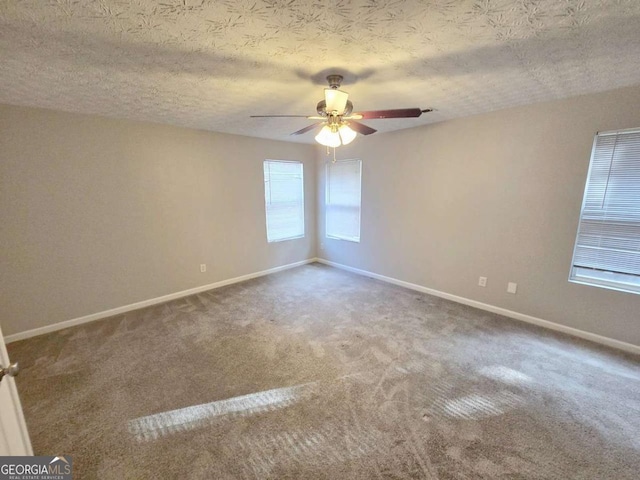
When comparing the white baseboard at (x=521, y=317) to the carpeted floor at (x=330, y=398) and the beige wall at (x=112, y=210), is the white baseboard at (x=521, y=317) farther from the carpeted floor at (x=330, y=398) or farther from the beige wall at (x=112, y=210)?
the beige wall at (x=112, y=210)

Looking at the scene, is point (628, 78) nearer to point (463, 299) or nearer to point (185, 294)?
point (463, 299)

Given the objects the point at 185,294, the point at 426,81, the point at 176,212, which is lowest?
the point at 185,294

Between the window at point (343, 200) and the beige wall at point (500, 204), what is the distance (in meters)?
0.24

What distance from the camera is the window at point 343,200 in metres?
4.43

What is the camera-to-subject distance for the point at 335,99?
182cm

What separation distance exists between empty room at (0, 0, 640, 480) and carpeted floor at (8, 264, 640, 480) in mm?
17

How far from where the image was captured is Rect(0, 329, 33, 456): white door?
95 centimetres

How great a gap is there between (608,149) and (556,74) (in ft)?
3.27

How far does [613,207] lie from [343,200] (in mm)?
3177

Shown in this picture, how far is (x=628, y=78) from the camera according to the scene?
6.72 ft

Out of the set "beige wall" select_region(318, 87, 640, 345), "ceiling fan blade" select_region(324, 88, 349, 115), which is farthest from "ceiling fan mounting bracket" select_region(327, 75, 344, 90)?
"beige wall" select_region(318, 87, 640, 345)

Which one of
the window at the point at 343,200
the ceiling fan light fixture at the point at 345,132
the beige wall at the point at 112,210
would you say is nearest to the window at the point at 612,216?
the ceiling fan light fixture at the point at 345,132

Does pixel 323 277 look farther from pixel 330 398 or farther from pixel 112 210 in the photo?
pixel 112 210

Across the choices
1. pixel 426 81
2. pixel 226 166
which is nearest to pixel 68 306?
pixel 226 166
